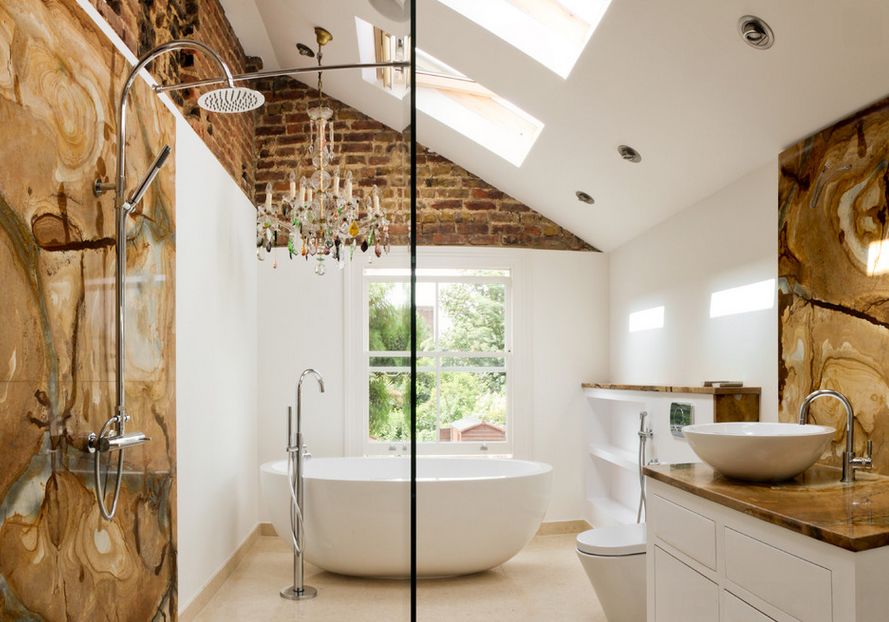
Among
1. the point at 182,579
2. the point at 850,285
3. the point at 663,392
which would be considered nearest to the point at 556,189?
the point at 663,392

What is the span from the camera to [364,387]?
4.68 feet

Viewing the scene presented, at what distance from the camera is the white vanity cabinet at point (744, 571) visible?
1598mm

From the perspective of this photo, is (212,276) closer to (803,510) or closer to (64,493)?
(64,493)

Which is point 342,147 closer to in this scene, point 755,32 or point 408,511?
point 408,511

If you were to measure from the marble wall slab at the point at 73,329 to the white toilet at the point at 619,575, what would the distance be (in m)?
2.08

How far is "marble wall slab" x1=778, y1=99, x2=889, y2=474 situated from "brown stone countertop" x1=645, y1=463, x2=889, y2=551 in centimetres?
30

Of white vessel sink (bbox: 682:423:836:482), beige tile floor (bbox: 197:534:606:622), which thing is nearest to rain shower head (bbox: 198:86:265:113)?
beige tile floor (bbox: 197:534:606:622)

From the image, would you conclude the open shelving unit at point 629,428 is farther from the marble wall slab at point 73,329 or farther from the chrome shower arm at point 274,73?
the marble wall slab at point 73,329

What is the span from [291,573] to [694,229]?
9.93 ft

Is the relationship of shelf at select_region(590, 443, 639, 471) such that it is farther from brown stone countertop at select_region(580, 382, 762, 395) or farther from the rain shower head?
the rain shower head

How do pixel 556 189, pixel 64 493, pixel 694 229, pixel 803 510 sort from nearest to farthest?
1. pixel 64 493
2. pixel 803 510
3. pixel 694 229
4. pixel 556 189

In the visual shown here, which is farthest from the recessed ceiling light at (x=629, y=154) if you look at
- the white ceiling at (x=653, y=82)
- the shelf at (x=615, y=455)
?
the shelf at (x=615, y=455)

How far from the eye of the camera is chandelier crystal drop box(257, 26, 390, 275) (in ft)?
4.91

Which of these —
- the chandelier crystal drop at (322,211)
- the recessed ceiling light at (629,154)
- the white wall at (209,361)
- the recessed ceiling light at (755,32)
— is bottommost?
the white wall at (209,361)
